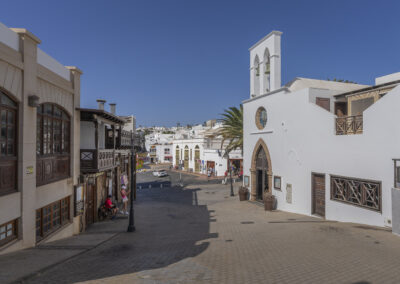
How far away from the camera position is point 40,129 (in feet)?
32.0

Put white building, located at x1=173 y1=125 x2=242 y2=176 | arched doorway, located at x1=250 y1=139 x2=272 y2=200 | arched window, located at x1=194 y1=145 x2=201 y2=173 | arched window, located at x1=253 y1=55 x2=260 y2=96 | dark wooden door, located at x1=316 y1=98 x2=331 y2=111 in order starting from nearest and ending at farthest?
dark wooden door, located at x1=316 y1=98 x2=331 y2=111, arched doorway, located at x1=250 y1=139 x2=272 y2=200, arched window, located at x1=253 y1=55 x2=260 y2=96, white building, located at x1=173 y1=125 x2=242 y2=176, arched window, located at x1=194 y1=145 x2=201 y2=173

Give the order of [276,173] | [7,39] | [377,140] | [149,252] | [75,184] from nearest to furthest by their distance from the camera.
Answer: [7,39], [149,252], [377,140], [75,184], [276,173]

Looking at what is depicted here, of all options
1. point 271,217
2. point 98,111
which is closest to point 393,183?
point 271,217

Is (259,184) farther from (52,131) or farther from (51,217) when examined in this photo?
(52,131)

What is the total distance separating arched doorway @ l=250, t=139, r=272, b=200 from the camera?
1861cm

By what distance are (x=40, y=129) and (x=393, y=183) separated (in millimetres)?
12546

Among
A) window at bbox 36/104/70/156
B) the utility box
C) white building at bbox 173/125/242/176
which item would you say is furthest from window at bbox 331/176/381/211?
white building at bbox 173/125/242/176

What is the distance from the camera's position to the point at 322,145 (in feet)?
44.7

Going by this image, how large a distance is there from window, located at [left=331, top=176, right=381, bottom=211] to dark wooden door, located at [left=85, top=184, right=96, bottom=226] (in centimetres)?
1184

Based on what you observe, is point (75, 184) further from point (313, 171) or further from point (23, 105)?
point (313, 171)

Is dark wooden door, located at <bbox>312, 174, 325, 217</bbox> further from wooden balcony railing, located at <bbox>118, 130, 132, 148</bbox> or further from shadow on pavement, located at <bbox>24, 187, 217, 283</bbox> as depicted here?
wooden balcony railing, located at <bbox>118, 130, 132, 148</bbox>

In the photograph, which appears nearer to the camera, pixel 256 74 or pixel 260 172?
pixel 260 172

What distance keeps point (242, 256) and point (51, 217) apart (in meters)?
7.25

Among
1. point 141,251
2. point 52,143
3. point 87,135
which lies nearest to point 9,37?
point 52,143
